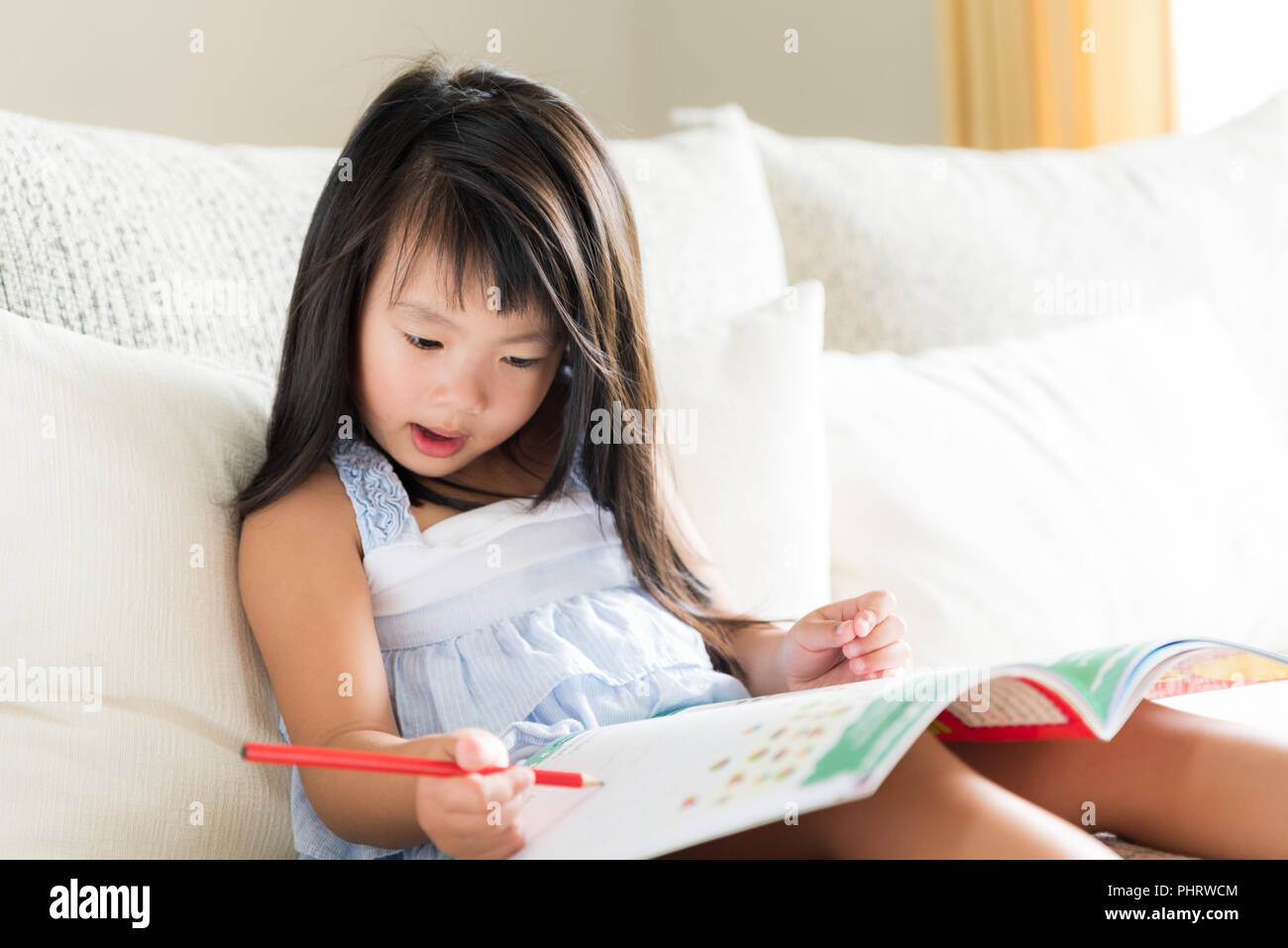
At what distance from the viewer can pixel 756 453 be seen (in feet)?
3.26

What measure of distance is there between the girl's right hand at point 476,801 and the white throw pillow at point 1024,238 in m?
0.88

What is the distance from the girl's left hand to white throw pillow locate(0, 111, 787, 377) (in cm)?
38

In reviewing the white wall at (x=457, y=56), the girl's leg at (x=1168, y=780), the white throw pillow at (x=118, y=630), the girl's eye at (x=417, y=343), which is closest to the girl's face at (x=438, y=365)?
the girl's eye at (x=417, y=343)

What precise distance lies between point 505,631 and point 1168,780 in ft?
1.33

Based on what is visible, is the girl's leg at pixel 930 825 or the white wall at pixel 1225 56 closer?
the girl's leg at pixel 930 825

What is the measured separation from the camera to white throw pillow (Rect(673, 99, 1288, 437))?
134 centimetres

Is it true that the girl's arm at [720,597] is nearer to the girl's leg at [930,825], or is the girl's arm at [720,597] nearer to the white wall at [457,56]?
the girl's leg at [930,825]

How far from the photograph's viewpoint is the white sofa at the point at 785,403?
2.24 ft

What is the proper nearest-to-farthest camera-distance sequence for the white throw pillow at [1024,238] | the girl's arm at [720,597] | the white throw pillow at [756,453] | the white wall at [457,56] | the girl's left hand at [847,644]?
the girl's left hand at [847,644]
the girl's arm at [720,597]
the white throw pillow at [756,453]
the white throw pillow at [1024,238]
the white wall at [457,56]

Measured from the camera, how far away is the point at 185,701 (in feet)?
2.26

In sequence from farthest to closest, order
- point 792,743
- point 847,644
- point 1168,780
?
point 847,644 < point 1168,780 < point 792,743

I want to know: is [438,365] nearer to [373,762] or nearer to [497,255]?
[497,255]

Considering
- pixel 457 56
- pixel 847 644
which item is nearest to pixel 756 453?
pixel 847 644

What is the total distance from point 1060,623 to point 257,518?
2.16ft
